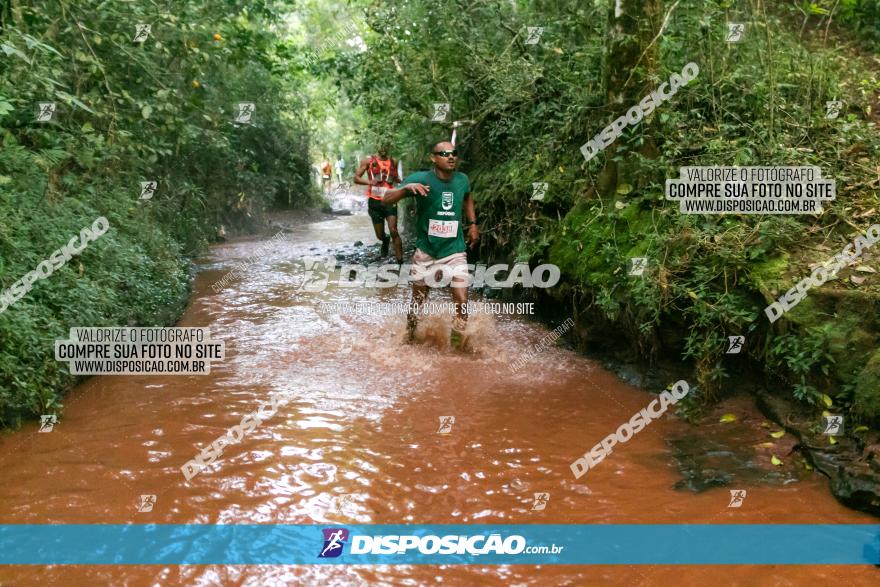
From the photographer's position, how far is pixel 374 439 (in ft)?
16.4

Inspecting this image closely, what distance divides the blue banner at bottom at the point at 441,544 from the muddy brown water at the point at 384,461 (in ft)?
0.24

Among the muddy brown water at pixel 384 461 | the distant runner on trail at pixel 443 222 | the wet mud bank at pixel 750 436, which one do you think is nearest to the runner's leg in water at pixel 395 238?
the distant runner on trail at pixel 443 222

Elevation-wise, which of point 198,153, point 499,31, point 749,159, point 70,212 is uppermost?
point 499,31

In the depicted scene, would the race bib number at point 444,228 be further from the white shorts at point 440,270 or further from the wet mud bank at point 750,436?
the wet mud bank at point 750,436

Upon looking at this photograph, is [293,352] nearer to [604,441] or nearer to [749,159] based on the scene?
[604,441]

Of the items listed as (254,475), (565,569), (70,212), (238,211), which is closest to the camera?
(565,569)

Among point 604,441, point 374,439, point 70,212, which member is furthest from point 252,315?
point 604,441

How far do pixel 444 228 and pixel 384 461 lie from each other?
3.01 m

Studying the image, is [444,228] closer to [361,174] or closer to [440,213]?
[440,213]

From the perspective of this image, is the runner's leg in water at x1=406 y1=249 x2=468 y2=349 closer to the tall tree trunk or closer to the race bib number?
the race bib number

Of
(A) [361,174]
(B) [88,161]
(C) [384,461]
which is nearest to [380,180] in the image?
(A) [361,174]

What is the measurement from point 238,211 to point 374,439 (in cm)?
1566

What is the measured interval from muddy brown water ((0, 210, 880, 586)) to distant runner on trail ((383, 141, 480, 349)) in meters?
0.73

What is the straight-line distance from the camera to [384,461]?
4.63 meters
